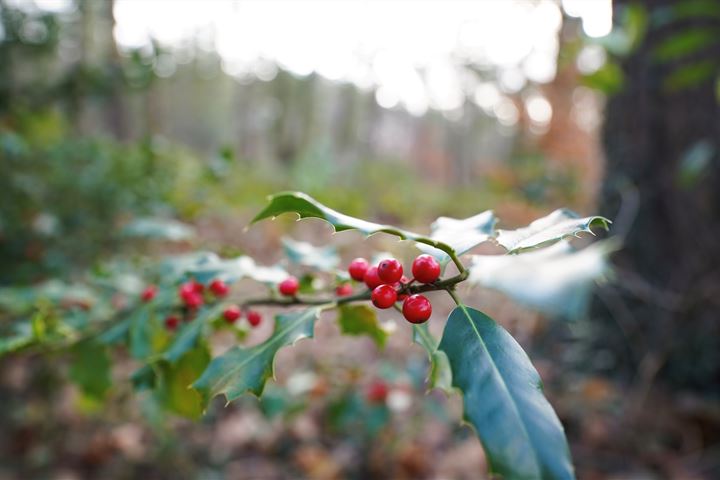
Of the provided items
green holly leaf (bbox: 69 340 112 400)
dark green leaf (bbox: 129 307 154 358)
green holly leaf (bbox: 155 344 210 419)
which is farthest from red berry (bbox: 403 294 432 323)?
green holly leaf (bbox: 69 340 112 400)

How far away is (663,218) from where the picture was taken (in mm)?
2545

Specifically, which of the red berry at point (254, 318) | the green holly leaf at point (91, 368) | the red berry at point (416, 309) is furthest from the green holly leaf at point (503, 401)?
the green holly leaf at point (91, 368)

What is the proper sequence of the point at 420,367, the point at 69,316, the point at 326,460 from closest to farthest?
the point at 69,316 → the point at 420,367 → the point at 326,460

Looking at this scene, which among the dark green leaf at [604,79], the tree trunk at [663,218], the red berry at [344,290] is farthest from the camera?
the tree trunk at [663,218]

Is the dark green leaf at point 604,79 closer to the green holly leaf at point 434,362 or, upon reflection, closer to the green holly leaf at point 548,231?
the green holly leaf at point 548,231

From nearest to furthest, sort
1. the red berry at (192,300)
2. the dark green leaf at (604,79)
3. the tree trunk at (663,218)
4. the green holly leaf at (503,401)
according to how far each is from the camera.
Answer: the green holly leaf at (503,401) < the red berry at (192,300) < the dark green leaf at (604,79) < the tree trunk at (663,218)

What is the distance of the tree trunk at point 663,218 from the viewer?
2.34 m

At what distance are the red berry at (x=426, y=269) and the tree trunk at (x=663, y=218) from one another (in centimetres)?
206

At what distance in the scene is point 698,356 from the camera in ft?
7.59

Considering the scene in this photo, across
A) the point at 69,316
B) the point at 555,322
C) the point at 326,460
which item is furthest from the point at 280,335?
the point at 555,322

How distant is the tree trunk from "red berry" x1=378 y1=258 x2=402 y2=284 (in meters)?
2.06

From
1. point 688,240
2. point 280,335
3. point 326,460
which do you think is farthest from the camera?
point 688,240

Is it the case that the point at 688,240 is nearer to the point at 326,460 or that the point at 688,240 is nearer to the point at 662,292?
the point at 662,292

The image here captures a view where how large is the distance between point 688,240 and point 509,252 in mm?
2456
